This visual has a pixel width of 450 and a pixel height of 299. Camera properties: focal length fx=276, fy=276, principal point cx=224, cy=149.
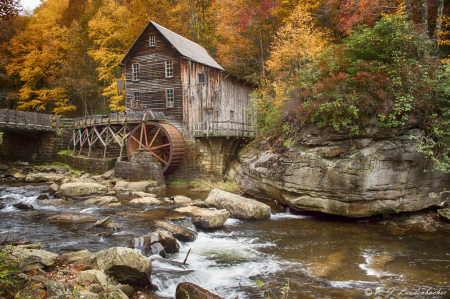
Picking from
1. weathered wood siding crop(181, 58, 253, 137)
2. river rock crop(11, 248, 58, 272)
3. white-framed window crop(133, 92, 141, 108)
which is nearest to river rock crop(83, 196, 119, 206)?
river rock crop(11, 248, 58, 272)

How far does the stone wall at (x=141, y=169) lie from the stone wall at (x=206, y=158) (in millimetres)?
1778

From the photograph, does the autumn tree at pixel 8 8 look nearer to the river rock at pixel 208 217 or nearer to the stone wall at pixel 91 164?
the river rock at pixel 208 217

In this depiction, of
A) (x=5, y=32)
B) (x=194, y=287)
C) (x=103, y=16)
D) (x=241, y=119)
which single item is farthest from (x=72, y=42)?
(x=194, y=287)

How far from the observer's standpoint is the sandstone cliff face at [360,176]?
8.09 meters

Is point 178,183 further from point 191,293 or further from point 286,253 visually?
point 191,293

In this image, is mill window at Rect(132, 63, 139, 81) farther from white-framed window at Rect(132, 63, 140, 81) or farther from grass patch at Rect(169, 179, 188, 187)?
grass patch at Rect(169, 179, 188, 187)

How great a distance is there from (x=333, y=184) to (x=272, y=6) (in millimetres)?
12266

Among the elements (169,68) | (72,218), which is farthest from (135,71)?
(72,218)

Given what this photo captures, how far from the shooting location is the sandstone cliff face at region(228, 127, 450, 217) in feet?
26.5

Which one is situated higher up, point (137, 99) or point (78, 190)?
point (137, 99)

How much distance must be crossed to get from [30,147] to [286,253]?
76.0 ft

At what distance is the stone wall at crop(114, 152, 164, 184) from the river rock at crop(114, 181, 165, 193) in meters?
0.41

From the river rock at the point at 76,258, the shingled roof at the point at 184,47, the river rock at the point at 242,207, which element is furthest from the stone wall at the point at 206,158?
the river rock at the point at 76,258

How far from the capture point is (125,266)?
4.66 meters
